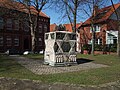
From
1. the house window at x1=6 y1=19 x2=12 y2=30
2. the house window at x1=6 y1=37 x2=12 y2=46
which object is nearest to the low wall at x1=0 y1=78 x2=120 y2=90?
the house window at x1=6 y1=37 x2=12 y2=46

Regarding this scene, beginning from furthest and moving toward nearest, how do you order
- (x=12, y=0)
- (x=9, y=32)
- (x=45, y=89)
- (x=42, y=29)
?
(x=42, y=29) < (x=9, y=32) < (x=12, y=0) < (x=45, y=89)

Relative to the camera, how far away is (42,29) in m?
55.9

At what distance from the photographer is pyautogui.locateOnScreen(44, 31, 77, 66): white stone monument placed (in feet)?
49.1

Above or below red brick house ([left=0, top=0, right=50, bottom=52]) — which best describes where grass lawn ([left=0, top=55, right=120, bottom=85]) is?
below

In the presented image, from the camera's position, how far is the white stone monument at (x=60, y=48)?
14956 millimetres

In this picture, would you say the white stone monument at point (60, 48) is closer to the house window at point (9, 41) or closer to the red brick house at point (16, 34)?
the red brick house at point (16, 34)

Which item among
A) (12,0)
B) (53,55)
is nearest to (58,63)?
(53,55)

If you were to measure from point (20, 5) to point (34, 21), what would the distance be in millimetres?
3490

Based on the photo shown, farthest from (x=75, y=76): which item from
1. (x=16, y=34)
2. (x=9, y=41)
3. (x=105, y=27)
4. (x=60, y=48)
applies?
(x=16, y=34)

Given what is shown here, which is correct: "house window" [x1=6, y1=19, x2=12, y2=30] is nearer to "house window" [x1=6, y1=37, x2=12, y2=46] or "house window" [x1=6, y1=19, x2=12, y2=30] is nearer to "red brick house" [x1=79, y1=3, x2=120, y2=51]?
"house window" [x1=6, y1=37, x2=12, y2=46]

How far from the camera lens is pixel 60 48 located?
589 inches

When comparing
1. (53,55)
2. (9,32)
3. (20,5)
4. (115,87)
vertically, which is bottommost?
(115,87)

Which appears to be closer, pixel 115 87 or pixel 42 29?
pixel 115 87

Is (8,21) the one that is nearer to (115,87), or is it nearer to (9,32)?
(9,32)
